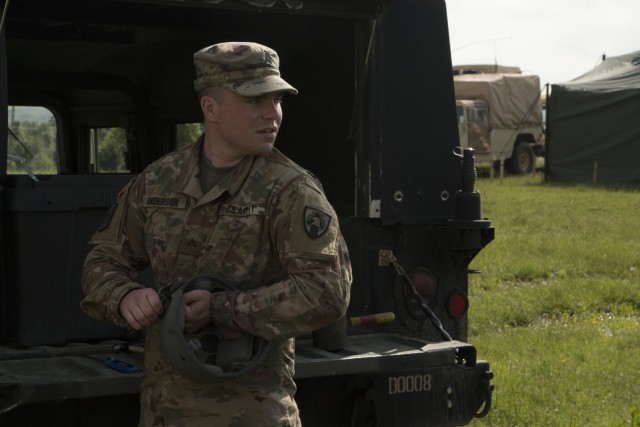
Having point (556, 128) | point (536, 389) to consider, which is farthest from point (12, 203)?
point (556, 128)

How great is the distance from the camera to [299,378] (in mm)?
4082

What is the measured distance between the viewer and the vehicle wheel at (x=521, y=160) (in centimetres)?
3031

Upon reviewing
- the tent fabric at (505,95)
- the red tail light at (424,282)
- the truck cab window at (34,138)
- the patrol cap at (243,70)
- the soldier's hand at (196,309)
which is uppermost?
the tent fabric at (505,95)

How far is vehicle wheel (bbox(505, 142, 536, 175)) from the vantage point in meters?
30.3

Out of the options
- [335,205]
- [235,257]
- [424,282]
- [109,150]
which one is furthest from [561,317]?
[235,257]

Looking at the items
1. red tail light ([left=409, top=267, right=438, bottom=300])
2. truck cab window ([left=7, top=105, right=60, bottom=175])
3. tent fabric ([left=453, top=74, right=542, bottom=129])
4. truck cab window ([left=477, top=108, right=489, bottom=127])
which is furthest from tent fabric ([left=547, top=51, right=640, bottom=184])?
red tail light ([left=409, top=267, right=438, bottom=300])

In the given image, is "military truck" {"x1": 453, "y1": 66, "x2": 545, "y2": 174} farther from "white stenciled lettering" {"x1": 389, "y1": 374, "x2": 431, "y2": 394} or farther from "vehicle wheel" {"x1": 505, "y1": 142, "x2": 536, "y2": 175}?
"white stenciled lettering" {"x1": 389, "y1": 374, "x2": 431, "y2": 394}

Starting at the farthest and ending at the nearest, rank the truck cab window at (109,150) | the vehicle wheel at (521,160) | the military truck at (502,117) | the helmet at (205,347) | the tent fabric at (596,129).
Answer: the vehicle wheel at (521,160) < the military truck at (502,117) < the tent fabric at (596,129) < the truck cab window at (109,150) < the helmet at (205,347)

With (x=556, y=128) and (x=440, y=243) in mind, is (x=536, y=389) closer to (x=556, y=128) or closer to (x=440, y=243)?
(x=440, y=243)

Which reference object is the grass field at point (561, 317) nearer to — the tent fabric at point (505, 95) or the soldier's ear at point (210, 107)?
the soldier's ear at point (210, 107)

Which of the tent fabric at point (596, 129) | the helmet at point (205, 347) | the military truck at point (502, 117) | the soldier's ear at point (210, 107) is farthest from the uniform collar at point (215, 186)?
the military truck at point (502, 117)

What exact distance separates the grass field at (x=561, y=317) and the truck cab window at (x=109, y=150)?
8.06 ft

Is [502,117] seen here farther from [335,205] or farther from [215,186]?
[215,186]

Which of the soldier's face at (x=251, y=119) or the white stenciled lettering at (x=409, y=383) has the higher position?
the soldier's face at (x=251, y=119)
